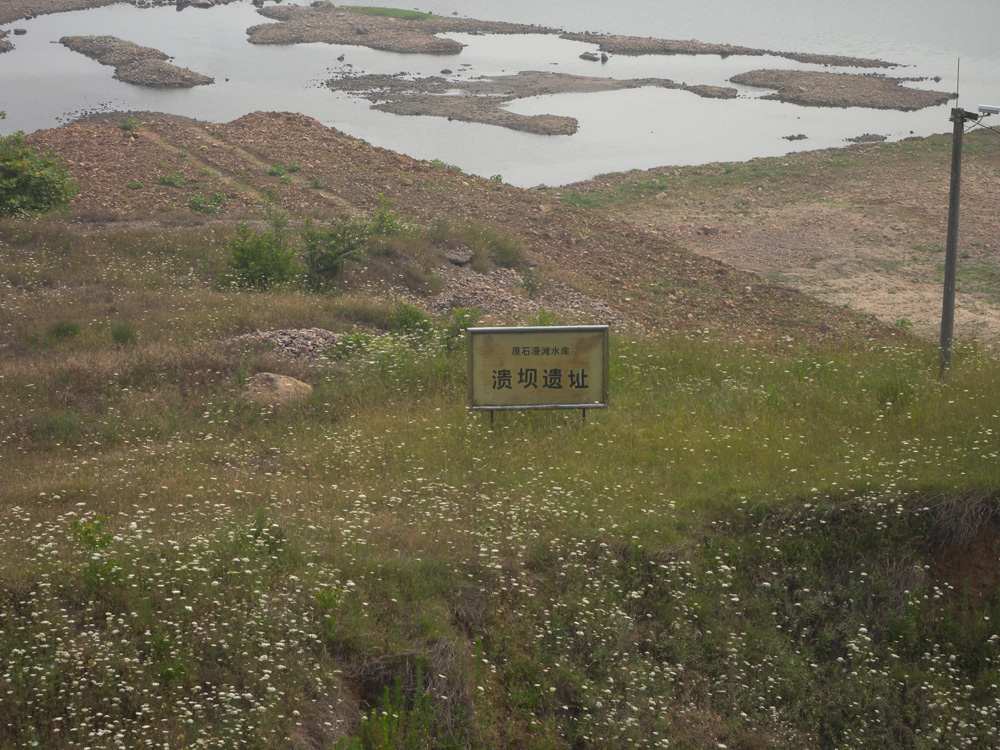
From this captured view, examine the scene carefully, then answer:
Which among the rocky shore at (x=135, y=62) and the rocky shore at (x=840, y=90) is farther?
the rocky shore at (x=135, y=62)

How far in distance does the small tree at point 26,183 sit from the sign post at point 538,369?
41.6 ft

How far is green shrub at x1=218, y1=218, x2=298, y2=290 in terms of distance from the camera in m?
14.7

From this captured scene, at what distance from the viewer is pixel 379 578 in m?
6.63

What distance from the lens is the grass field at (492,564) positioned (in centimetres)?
577

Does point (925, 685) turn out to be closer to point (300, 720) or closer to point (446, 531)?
point (446, 531)

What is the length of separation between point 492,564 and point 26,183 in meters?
15.3

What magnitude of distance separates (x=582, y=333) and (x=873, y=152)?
91.9 ft

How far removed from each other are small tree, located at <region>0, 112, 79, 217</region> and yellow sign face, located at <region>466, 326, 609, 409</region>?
12.7 metres

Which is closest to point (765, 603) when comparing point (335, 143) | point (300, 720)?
point (300, 720)

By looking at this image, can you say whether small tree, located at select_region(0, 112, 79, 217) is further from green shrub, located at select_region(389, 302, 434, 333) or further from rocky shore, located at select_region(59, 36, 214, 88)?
→ rocky shore, located at select_region(59, 36, 214, 88)

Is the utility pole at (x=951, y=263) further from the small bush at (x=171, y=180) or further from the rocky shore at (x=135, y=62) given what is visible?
the rocky shore at (x=135, y=62)

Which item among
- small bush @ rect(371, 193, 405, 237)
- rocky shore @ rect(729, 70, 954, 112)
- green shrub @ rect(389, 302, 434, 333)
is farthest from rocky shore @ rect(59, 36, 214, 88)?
green shrub @ rect(389, 302, 434, 333)

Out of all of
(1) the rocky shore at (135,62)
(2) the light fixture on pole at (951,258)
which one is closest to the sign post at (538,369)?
(2) the light fixture on pole at (951,258)

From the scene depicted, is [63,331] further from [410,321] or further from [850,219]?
[850,219]
